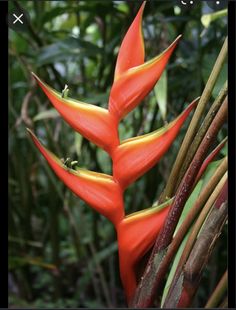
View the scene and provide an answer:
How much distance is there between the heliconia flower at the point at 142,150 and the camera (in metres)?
0.41

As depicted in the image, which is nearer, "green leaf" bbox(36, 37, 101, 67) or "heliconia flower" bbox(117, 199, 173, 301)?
"heliconia flower" bbox(117, 199, 173, 301)

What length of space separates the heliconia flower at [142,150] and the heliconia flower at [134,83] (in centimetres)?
3

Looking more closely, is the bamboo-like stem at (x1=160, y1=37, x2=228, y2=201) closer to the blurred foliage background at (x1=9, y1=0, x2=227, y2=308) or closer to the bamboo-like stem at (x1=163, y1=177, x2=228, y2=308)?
the bamboo-like stem at (x1=163, y1=177, x2=228, y2=308)

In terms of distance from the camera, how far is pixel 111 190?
41 cm

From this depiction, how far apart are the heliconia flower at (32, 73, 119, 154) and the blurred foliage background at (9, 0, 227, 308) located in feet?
0.40

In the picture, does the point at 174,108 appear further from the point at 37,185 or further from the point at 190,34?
the point at 37,185

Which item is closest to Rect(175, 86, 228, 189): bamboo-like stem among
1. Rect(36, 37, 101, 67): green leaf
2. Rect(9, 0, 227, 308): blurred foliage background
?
Rect(9, 0, 227, 308): blurred foliage background

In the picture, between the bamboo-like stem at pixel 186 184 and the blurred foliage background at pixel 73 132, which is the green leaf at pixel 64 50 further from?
the bamboo-like stem at pixel 186 184

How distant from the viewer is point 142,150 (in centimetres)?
41

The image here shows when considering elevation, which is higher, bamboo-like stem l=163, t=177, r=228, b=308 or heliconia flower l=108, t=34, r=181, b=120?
heliconia flower l=108, t=34, r=181, b=120

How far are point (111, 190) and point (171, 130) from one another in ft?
0.22

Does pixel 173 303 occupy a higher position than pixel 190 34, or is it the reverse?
pixel 190 34

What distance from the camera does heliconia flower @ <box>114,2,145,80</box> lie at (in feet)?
1.35
